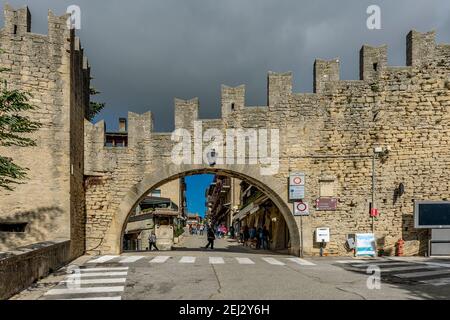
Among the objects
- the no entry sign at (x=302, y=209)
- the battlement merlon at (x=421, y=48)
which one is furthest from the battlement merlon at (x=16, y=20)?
the battlement merlon at (x=421, y=48)

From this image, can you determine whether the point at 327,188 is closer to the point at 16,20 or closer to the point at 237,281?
the point at 237,281

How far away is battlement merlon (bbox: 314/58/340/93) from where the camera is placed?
619 inches

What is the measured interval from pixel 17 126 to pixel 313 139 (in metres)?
10.2

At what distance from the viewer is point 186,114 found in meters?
15.9

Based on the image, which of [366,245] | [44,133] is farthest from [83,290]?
[366,245]

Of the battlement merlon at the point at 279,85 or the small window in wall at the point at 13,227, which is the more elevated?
the battlement merlon at the point at 279,85

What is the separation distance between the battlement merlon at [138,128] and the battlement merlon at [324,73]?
20.6ft

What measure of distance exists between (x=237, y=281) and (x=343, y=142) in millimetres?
8607

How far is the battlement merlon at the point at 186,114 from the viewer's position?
15.9m

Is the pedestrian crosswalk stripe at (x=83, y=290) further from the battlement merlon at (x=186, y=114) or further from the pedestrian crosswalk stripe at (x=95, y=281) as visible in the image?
the battlement merlon at (x=186, y=114)

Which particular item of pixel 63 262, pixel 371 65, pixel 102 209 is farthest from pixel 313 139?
pixel 63 262

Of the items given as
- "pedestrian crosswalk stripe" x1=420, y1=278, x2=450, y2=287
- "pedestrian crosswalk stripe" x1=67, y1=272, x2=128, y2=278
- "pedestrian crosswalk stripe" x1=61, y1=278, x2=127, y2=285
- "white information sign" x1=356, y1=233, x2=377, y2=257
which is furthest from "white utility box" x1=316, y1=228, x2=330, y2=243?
"pedestrian crosswalk stripe" x1=61, y1=278, x2=127, y2=285

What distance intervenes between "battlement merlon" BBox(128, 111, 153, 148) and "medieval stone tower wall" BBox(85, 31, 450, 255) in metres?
0.04

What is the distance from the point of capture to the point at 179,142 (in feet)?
52.1
